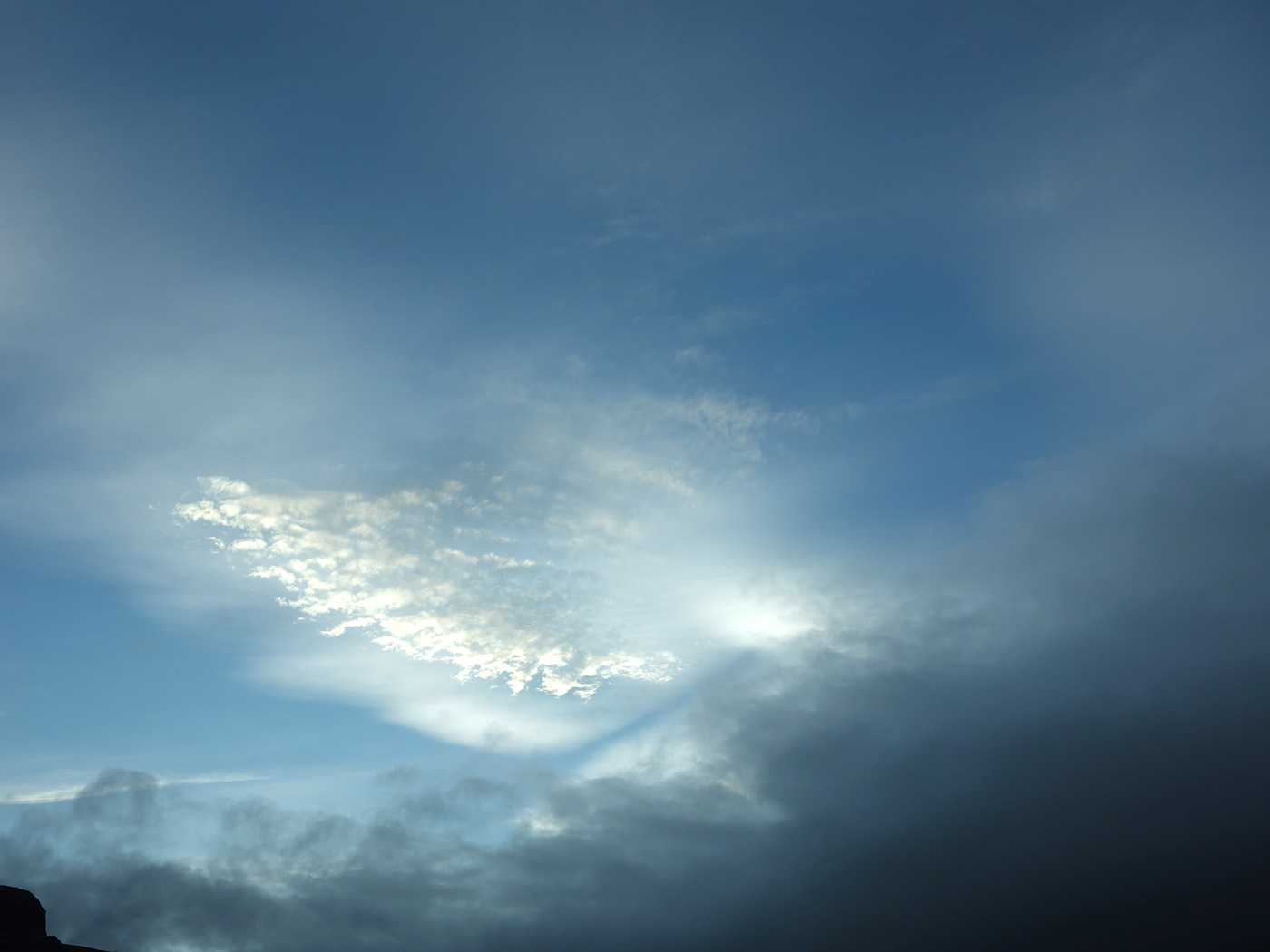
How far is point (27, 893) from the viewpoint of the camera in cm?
16650

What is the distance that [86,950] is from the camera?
525ft

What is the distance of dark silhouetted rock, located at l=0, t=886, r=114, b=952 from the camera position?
149 m

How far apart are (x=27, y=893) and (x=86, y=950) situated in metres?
19.0

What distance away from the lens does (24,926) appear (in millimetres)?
156125

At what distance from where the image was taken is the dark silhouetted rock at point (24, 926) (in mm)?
148750
